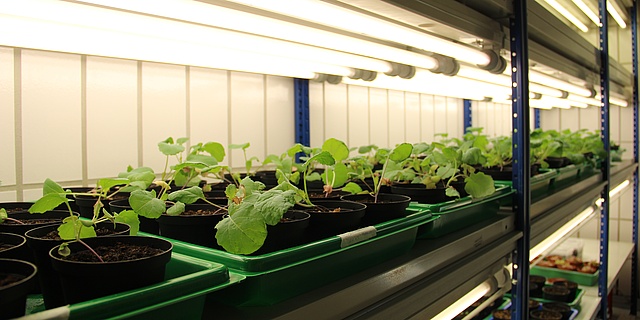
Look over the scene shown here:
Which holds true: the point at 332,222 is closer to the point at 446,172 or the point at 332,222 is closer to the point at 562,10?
the point at 446,172

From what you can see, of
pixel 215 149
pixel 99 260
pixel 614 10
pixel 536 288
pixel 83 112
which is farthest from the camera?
pixel 614 10

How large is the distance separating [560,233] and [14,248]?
2.07m

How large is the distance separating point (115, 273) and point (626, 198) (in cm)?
512

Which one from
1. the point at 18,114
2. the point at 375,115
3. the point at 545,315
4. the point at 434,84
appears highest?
the point at 434,84

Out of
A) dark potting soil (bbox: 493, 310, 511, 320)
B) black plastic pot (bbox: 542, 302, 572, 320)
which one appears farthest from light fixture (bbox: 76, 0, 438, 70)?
black plastic pot (bbox: 542, 302, 572, 320)

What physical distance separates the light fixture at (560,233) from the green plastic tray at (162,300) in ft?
4.64

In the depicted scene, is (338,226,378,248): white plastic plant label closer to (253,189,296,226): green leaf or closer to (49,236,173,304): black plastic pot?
(253,189,296,226): green leaf

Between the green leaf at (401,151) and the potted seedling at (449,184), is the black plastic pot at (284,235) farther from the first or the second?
the potted seedling at (449,184)

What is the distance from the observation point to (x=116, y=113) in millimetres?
1545

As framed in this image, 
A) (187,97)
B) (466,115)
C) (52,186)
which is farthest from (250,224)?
(466,115)

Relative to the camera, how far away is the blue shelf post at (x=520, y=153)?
155 centimetres

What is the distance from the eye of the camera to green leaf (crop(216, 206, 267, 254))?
2.22 ft

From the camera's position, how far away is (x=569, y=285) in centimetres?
282

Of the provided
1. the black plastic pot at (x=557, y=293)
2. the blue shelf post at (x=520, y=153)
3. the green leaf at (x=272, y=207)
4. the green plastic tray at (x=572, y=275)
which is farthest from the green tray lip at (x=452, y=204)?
the green plastic tray at (x=572, y=275)
